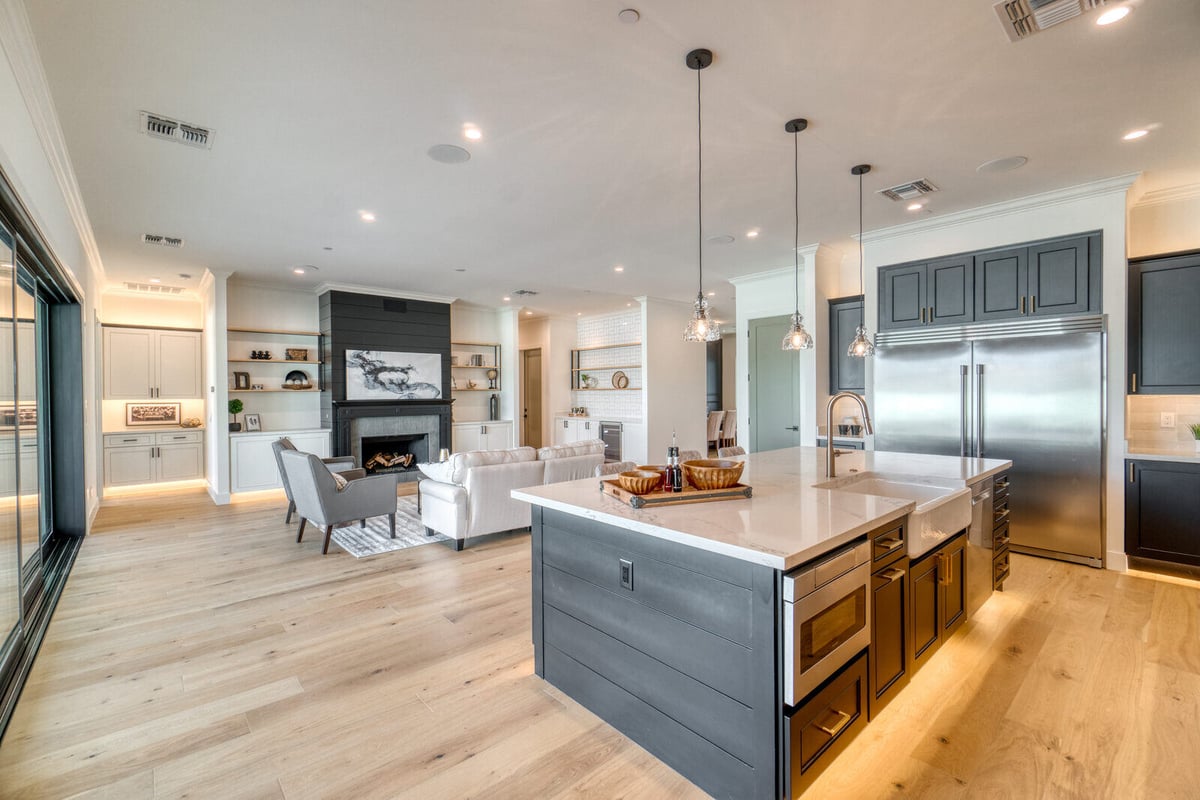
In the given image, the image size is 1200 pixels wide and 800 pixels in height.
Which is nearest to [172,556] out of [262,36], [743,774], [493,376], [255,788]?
[255,788]

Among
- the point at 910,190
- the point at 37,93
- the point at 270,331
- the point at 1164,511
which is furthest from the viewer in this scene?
the point at 270,331

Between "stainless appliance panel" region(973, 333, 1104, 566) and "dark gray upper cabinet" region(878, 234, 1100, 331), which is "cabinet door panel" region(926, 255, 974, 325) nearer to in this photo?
"dark gray upper cabinet" region(878, 234, 1100, 331)

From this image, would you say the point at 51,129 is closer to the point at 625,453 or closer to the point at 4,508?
the point at 4,508

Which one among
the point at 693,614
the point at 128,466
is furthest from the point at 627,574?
the point at 128,466

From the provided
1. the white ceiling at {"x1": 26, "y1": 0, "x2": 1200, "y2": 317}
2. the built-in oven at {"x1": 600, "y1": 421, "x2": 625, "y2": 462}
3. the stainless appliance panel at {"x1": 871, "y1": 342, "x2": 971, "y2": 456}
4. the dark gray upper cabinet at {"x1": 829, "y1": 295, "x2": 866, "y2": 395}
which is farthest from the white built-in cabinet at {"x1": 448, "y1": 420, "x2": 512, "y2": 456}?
the stainless appliance panel at {"x1": 871, "y1": 342, "x2": 971, "y2": 456}

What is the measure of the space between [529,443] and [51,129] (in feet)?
27.2

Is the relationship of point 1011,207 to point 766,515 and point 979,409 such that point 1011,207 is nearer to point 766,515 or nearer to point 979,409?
point 979,409

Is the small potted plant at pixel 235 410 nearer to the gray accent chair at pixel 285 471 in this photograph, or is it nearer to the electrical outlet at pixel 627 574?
the gray accent chair at pixel 285 471

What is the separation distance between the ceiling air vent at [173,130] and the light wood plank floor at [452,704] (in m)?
2.81

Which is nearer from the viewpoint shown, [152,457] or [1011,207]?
[1011,207]

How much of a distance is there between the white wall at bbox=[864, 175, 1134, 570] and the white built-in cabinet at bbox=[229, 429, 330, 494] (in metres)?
7.52

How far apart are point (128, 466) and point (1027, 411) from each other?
405 inches

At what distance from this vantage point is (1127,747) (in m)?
2.03

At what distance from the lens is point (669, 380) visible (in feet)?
29.2
